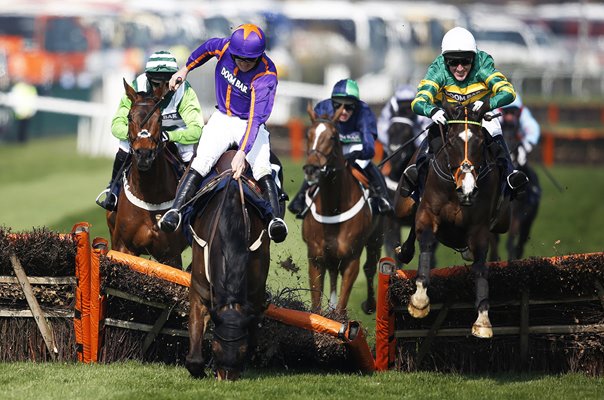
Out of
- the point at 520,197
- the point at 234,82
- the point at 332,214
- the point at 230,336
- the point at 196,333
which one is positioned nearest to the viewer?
the point at 230,336

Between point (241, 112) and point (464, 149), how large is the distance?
180 centimetres

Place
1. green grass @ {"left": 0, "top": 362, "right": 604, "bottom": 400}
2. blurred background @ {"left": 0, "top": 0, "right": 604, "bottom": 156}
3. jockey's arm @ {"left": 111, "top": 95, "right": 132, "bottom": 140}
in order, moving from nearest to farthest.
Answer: green grass @ {"left": 0, "top": 362, "right": 604, "bottom": 400}
jockey's arm @ {"left": 111, "top": 95, "right": 132, "bottom": 140}
blurred background @ {"left": 0, "top": 0, "right": 604, "bottom": 156}

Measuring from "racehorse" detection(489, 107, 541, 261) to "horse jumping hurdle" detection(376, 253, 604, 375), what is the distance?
17.1 ft

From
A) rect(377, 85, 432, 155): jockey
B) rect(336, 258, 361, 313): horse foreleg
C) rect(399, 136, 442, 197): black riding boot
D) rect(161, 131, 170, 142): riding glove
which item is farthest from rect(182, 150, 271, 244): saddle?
rect(377, 85, 432, 155): jockey

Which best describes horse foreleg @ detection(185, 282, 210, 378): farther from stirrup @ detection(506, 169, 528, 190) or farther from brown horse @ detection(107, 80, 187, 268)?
stirrup @ detection(506, 169, 528, 190)

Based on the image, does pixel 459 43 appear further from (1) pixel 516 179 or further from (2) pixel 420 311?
(2) pixel 420 311

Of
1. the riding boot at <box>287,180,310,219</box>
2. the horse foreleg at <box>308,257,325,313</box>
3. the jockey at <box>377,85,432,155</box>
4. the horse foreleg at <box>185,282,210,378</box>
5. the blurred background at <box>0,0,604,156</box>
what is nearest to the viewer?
the horse foreleg at <box>185,282,210,378</box>

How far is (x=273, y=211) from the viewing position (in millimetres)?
8891

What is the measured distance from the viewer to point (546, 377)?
29.9 ft

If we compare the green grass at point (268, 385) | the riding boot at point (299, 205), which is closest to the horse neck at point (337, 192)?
the riding boot at point (299, 205)

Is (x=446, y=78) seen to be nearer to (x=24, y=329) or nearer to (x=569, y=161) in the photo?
(x=24, y=329)

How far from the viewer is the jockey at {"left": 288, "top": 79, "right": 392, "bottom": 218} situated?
1232cm

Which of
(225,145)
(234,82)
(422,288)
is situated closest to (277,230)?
(225,145)

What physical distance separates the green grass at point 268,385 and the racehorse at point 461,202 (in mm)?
508
